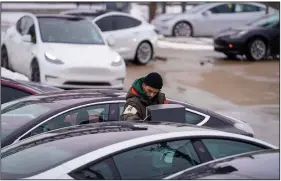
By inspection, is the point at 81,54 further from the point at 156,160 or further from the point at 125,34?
the point at 156,160

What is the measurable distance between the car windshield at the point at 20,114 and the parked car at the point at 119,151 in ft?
5.20

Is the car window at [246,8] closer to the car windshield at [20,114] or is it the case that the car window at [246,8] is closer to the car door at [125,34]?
the car door at [125,34]

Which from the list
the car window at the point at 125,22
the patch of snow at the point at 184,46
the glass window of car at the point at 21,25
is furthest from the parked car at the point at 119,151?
the patch of snow at the point at 184,46

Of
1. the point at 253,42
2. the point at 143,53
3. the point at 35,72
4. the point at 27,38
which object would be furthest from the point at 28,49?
the point at 253,42

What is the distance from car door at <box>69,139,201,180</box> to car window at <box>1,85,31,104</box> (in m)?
4.75

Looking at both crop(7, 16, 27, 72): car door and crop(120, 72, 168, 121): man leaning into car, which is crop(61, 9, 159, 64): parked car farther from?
crop(120, 72, 168, 121): man leaning into car

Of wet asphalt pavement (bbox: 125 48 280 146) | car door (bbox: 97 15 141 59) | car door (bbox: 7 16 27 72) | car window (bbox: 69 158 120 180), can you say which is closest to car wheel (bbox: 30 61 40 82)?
car door (bbox: 7 16 27 72)

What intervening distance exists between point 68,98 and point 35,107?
1.21 ft

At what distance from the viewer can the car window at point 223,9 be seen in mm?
25844

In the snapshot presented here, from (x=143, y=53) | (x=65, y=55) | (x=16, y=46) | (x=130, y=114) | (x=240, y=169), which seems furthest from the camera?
(x=143, y=53)

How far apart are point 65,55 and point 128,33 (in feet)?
17.1

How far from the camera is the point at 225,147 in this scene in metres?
5.72

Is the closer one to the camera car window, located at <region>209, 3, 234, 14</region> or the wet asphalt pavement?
the wet asphalt pavement

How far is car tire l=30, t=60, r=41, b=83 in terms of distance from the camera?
14120mm
